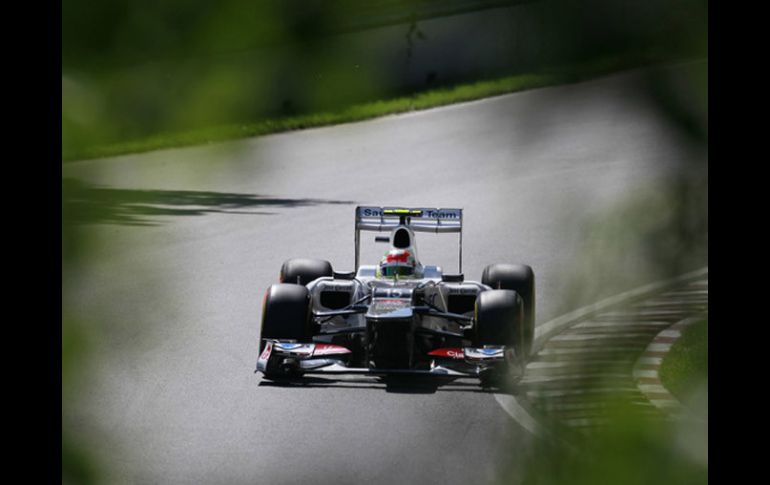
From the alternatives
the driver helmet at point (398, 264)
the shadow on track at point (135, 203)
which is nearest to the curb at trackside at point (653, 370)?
the shadow on track at point (135, 203)

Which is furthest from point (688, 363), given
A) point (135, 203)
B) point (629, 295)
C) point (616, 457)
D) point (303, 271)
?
point (303, 271)

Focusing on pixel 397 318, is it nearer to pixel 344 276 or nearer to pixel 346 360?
pixel 346 360

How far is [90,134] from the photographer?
121cm

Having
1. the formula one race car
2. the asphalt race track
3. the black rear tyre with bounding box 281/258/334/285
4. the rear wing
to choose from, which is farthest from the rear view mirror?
the asphalt race track

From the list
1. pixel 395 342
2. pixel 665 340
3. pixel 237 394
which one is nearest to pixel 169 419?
pixel 237 394

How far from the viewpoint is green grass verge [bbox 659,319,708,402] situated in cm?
128

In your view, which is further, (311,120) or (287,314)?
(287,314)

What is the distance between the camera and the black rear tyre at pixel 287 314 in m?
10.0

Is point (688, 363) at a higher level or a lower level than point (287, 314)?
higher

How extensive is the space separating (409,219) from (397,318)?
1.24 meters

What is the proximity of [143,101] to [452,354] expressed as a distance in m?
9.06

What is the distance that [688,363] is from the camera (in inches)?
52.1

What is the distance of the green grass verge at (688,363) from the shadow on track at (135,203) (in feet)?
1.42
